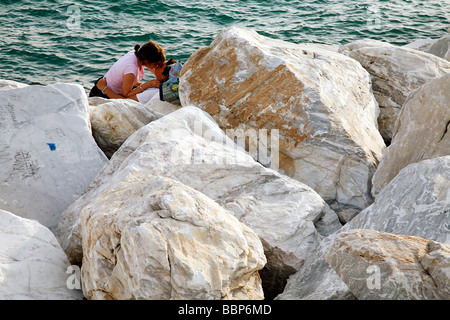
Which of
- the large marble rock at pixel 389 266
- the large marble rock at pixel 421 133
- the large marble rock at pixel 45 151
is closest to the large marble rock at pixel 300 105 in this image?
the large marble rock at pixel 421 133

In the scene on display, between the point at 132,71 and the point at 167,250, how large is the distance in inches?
166

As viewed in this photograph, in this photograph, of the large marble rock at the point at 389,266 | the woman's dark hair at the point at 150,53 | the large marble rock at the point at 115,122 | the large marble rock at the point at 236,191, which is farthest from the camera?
the woman's dark hair at the point at 150,53

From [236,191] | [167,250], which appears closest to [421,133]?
[236,191]

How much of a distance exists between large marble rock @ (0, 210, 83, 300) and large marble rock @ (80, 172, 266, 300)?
0.77ft

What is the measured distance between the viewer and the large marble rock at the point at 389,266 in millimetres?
2230

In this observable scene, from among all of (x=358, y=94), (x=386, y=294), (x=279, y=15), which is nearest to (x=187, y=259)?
(x=386, y=294)

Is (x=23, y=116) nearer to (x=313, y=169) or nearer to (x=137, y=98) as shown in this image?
(x=137, y=98)

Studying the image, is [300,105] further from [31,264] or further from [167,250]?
[31,264]

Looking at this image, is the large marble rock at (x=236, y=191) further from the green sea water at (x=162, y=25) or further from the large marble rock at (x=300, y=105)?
the green sea water at (x=162, y=25)

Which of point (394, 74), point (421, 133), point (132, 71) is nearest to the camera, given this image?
point (421, 133)

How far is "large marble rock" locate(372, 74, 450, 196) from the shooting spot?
11.5ft

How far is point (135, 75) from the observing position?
20.1 ft

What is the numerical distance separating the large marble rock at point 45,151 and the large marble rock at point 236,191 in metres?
0.35

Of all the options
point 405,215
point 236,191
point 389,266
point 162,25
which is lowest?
point 162,25
